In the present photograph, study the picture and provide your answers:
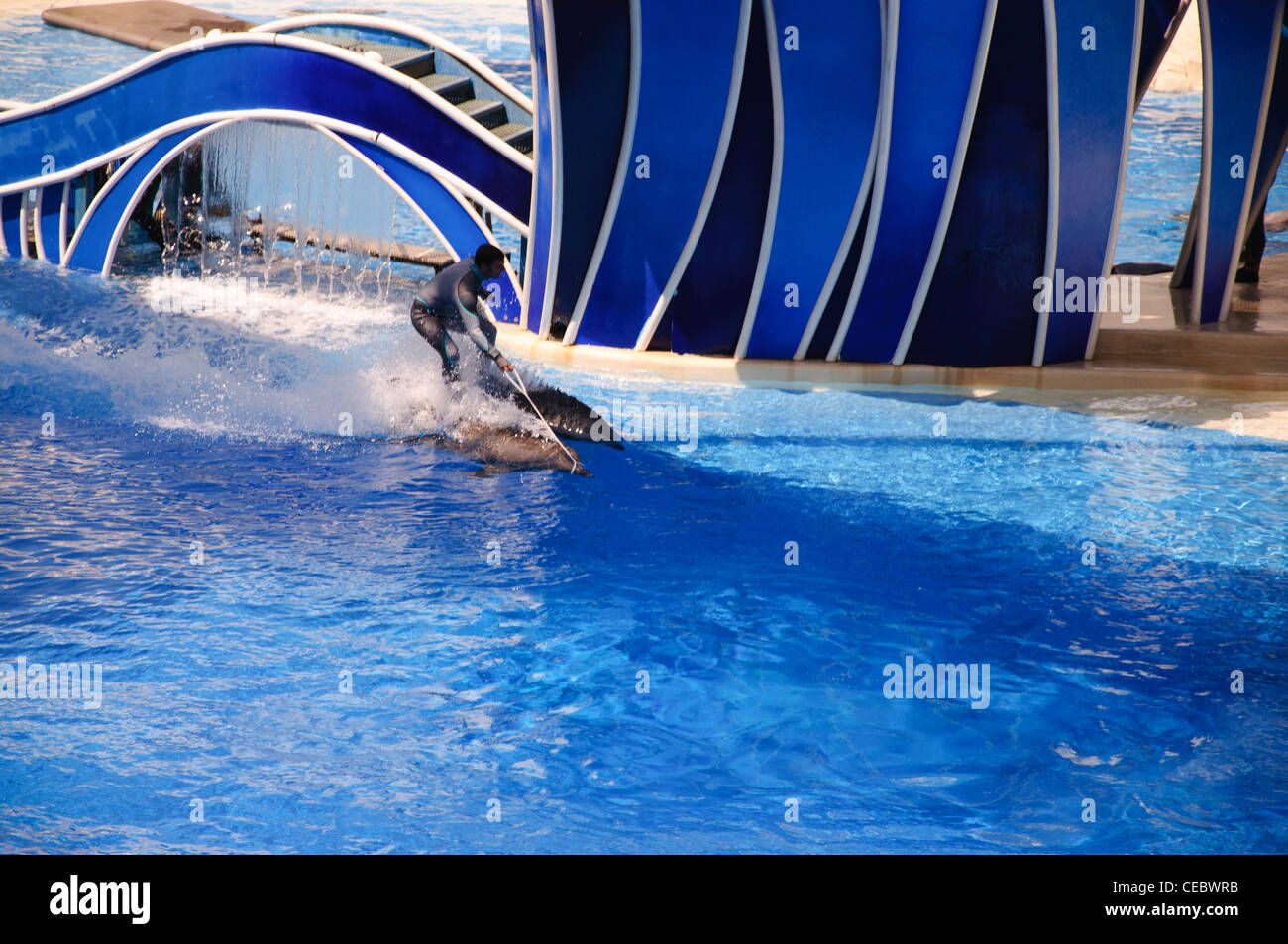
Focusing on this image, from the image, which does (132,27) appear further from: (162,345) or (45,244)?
(162,345)

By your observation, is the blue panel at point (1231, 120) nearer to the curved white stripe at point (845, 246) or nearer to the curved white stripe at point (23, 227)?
the curved white stripe at point (845, 246)

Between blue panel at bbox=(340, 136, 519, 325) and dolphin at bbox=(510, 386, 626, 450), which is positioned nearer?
dolphin at bbox=(510, 386, 626, 450)

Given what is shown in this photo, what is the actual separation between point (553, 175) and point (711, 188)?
1.50 m

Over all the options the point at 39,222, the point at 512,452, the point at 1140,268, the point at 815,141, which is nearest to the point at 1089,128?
the point at 815,141

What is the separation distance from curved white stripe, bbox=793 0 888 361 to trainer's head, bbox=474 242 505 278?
3.48 metres

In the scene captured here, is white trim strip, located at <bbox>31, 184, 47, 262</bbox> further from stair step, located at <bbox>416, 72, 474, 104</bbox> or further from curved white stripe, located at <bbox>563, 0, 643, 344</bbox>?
curved white stripe, located at <bbox>563, 0, 643, 344</bbox>

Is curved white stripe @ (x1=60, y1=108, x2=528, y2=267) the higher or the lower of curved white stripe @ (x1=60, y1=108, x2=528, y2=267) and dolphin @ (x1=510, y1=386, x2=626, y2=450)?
the higher

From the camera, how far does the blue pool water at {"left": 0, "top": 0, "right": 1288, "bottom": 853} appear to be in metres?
4.66

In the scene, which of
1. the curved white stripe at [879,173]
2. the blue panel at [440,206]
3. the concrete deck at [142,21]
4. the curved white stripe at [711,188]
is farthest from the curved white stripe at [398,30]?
the concrete deck at [142,21]

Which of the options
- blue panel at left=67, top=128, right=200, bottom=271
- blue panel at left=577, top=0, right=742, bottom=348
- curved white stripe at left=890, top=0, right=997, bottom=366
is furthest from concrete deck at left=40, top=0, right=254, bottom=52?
curved white stripe at left=890, top=0, right=997, bottom=366

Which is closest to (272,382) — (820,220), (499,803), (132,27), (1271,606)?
(820,220)

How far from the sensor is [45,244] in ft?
47.4

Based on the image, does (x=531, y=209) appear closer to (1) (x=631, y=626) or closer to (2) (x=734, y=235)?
(2) (x=734, y=235)

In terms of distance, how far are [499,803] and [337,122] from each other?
9.15 m
